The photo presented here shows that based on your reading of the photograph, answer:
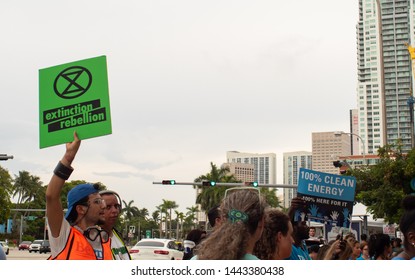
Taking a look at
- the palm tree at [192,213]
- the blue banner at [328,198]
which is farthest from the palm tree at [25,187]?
the blue banner at [328,198]

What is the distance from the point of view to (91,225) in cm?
439

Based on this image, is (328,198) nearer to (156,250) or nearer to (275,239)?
(275,239)


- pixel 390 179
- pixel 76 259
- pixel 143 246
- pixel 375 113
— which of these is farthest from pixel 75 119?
pixel 375 113

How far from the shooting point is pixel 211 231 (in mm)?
3309

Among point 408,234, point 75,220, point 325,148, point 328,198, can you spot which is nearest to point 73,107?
point 75,220

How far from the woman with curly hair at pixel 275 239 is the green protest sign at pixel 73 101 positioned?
116 centimetres

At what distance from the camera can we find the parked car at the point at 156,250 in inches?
1038

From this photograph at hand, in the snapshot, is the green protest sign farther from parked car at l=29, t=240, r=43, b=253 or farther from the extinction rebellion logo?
parked car at l=29, t=240, r=43, b=253

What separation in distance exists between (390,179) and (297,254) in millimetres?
24898

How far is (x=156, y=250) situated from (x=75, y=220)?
22.4 metres

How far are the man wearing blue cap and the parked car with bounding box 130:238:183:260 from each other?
21885mm

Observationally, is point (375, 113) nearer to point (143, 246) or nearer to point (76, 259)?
point (143, 246)

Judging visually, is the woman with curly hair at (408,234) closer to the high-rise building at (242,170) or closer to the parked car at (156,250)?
the parked car at (156,250)
